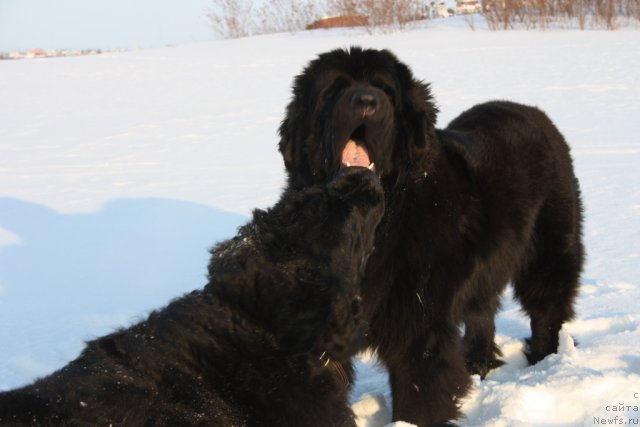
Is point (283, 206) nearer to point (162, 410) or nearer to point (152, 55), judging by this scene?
point (162, 410)

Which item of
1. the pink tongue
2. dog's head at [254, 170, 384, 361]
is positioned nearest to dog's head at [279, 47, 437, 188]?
the pink tongue

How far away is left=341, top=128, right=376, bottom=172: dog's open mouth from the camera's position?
3.24 m

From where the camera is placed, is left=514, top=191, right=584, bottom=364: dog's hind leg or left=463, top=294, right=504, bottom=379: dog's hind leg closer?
left=463, top=294, right=504, bottom=379: dog's hind leg

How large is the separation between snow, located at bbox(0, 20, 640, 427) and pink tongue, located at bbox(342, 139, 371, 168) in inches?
39.0

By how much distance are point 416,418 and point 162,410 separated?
1.57 metres

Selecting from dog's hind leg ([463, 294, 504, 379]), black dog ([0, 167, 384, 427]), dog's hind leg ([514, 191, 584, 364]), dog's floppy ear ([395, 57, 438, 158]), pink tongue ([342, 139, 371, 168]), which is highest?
dog's floppy ear ([395, 57, 438, 158])

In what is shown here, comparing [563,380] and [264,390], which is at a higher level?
[264,390]

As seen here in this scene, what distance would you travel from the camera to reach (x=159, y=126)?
40.6 feet

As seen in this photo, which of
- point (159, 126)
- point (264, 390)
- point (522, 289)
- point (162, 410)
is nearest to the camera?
point (162, 410)

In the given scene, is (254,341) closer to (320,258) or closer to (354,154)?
(320,258)

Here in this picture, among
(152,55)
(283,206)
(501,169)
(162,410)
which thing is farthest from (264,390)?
(152,55)

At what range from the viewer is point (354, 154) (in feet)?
10.6

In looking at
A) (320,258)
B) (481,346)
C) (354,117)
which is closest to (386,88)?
(354,117)

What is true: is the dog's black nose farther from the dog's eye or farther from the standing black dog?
the dog's eye
